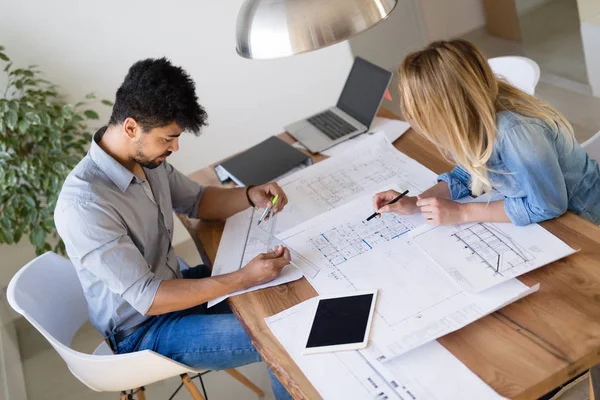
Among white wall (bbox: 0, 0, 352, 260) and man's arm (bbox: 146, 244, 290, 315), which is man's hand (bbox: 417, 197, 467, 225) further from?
white wall (bbox: 0, 0, 352, 260)

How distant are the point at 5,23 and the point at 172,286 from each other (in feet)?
6.38

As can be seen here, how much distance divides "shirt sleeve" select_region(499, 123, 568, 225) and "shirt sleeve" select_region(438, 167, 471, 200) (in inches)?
9.9

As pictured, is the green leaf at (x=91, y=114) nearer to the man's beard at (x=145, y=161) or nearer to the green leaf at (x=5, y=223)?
the green leaf at (x=5, y=223)

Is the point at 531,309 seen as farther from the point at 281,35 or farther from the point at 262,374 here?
the point at 262,374

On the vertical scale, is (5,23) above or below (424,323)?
above

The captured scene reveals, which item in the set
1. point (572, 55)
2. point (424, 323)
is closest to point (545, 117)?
point (424, 323)

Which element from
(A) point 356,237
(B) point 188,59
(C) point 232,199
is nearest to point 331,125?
(C) point 232,199

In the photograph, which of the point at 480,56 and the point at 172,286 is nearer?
the point at 480,56

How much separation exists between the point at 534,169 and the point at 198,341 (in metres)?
1.04

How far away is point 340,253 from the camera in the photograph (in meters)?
1.71

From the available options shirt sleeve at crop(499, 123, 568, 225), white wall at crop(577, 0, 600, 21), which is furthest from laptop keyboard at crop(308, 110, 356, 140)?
white wall at crop(577, 0, 600, 21)

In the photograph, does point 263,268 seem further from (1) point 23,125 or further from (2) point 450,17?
(2) point 450,17

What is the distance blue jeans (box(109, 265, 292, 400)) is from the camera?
184cm

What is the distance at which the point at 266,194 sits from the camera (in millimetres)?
2090
